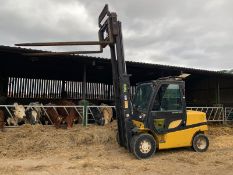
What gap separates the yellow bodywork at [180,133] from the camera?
847cm

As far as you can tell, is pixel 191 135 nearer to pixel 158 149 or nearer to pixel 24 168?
pixel 158 149

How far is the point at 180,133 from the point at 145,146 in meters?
1.24

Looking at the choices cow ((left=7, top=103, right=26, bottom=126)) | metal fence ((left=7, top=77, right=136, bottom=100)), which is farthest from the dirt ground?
metal fence ((left=7, top=77, right=136, bottom=100))

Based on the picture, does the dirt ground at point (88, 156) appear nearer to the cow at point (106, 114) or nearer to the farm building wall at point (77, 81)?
the cow at point (106, 114)

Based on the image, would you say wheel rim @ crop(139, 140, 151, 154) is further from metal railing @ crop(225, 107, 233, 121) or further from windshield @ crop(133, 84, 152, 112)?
metal railing @ crop(225, 107, 233, 121)

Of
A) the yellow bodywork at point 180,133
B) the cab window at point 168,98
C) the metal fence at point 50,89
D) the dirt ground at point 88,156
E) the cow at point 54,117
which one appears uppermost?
the metal fence at point 50,89

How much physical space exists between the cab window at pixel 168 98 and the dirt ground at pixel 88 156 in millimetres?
1316

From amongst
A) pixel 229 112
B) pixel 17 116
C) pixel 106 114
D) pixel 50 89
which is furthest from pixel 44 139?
pixel 229 112

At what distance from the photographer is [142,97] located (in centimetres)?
888

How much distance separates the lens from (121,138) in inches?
342

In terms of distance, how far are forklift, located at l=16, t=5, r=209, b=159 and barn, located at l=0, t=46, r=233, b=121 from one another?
19.9 feet

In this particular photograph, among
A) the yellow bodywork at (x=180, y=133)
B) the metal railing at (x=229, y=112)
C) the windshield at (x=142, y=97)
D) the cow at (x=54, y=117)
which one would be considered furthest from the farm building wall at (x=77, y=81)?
the yellow bodywork at (x=180, y=133)

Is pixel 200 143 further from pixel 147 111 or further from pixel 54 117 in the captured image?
Result: pixel 54 117

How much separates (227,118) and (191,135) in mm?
8572
